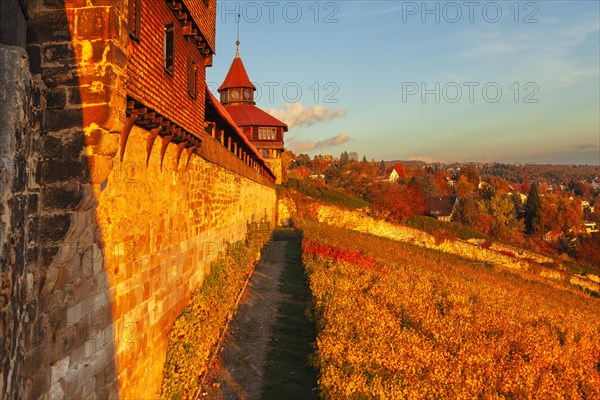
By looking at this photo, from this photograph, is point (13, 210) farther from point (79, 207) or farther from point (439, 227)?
point (439, 227)

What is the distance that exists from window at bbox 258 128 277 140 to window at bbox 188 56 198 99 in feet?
100

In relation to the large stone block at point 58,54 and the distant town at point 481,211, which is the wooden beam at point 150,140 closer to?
the large stone block at point 58,54

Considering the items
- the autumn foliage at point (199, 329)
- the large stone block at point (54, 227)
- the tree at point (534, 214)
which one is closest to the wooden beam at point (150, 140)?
the large stone block at point (54, 227)

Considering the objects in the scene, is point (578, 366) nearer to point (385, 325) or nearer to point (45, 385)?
point (385, 325)

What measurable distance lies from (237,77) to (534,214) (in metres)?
51.6

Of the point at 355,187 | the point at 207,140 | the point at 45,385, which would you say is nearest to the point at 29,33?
the point at 45,385

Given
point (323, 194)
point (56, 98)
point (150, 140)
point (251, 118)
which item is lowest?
point (323, 194)

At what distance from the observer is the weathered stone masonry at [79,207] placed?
11.7 feet

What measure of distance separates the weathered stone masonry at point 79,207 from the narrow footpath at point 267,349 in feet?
6.58

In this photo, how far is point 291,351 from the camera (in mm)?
10211

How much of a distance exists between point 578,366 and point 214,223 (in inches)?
393

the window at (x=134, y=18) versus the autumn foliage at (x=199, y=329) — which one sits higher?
the window at (x=134, y=18)

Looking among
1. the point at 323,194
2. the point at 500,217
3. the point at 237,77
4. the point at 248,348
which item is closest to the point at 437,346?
the point at 248,348

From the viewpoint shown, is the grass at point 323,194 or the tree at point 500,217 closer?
the grass at point 323,194
